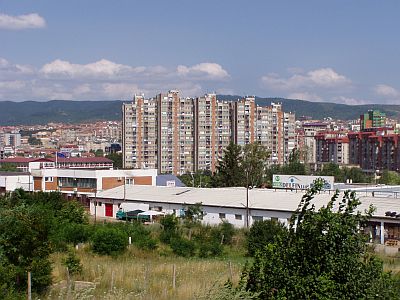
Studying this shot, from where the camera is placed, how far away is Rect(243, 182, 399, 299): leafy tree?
7.30m

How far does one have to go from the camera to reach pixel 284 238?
312 inches

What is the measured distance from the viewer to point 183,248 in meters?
23.0

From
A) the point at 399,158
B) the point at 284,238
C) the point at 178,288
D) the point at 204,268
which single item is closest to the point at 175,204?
the point at 204,268

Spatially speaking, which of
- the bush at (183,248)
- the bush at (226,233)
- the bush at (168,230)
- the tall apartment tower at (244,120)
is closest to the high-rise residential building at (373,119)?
the tall apartment tower at (244,120)

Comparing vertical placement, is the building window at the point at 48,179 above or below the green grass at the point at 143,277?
above

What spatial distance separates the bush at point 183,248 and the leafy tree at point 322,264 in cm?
1504

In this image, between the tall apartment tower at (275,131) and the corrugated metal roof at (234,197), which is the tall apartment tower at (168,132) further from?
the corrugated metal roof at (234,197)

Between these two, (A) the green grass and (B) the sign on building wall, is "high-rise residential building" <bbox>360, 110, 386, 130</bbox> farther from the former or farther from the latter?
(A) the green grass

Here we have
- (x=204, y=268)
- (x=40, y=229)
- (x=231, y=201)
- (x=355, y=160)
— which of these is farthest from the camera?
(x=355, y=160)

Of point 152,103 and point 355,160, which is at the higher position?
point 152,103

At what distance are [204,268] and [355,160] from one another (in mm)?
98611

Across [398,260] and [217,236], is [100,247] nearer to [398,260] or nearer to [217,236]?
[217,236]

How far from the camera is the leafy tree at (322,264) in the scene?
7.30m

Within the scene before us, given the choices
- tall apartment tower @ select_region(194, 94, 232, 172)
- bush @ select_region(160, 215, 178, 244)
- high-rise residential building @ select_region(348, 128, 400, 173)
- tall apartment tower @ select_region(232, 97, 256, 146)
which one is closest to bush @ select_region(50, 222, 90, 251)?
bush @ select_region(160, 215, 178, 244)
